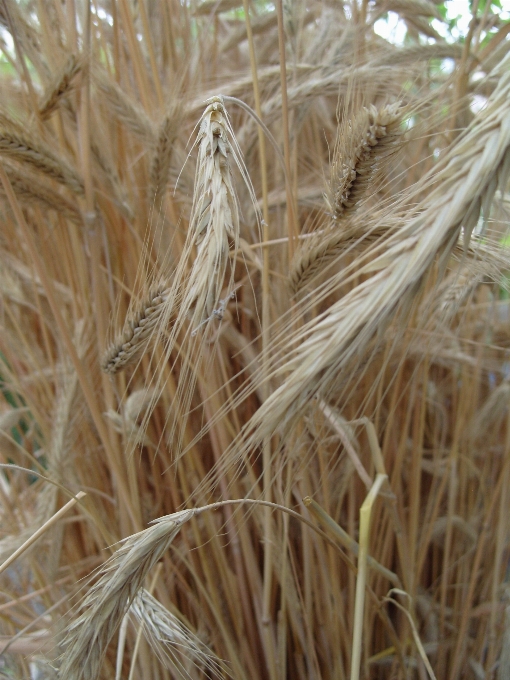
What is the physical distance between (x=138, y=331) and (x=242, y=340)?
0.89ft

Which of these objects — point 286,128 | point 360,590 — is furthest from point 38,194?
point 360,590

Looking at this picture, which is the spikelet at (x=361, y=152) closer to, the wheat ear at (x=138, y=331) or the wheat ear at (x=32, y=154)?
the wheat ear at (x=138, y=331)

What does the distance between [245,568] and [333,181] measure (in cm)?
58

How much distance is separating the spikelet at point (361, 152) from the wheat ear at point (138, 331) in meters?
0.19

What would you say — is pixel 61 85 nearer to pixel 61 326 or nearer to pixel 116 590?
pixel 61 326

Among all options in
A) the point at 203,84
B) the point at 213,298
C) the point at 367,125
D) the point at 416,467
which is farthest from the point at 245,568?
the point at 203,84

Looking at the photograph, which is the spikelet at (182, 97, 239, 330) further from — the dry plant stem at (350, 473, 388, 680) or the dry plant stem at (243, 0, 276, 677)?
the dry plant stem at (350, 473, 388, 680)

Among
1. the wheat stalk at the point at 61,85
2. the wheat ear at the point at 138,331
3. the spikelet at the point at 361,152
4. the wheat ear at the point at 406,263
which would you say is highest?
the wheat stalk at the point at 61,85

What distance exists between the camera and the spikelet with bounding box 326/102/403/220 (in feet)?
1.49

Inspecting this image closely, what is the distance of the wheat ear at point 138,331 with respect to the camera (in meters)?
0.51

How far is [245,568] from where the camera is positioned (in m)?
0.79

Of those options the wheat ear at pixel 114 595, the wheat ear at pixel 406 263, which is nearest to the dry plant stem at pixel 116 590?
→ the wheat ear at pixel 114 595

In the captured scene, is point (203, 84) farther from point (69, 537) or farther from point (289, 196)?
point (69, 537)

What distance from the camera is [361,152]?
47 cm
